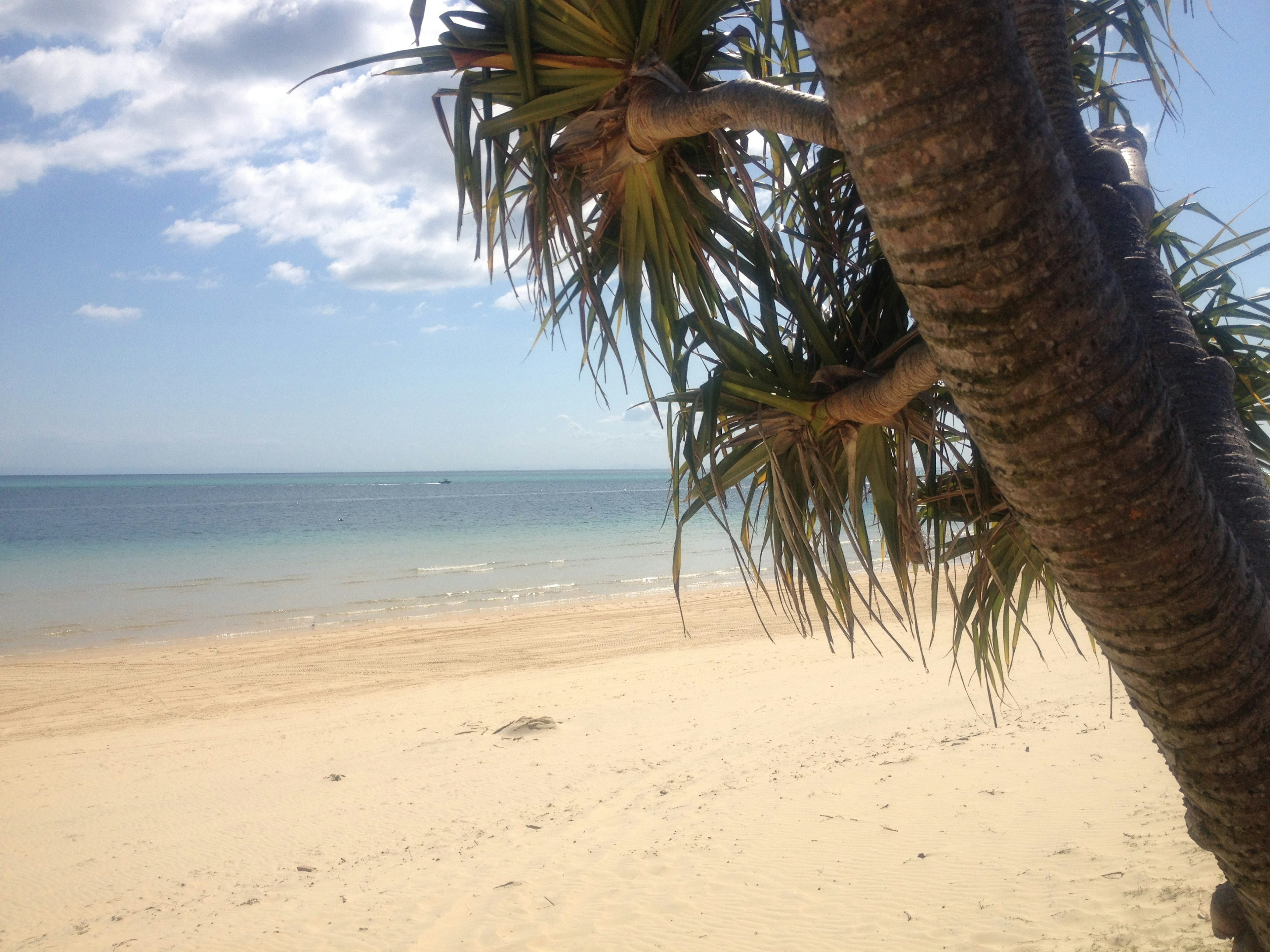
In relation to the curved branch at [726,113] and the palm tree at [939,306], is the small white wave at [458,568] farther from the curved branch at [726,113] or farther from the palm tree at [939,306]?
the curved branch at [726,113]

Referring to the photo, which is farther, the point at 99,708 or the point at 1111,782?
the point at 99,708

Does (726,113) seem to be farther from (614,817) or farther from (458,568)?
(458,568)

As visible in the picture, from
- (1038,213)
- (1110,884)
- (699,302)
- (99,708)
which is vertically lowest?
(99,708)

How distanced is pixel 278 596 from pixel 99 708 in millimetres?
7854

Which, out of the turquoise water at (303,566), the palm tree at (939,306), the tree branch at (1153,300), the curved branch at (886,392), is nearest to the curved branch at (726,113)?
the palm tree at (939,306)

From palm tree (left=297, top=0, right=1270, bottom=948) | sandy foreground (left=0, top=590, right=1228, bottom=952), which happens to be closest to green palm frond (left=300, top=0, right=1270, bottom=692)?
palm tree (left=297, top=0, right=1270, bottom=948)

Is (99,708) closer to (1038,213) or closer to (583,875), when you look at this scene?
(583,875)

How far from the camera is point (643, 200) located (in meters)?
2.19

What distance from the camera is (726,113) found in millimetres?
1729

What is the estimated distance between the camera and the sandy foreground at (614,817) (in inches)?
159

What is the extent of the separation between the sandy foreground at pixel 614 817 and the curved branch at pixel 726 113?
11.3 feet

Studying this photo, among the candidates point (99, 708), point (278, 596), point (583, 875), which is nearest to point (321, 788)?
point (583, 875)

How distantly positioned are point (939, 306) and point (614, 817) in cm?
488

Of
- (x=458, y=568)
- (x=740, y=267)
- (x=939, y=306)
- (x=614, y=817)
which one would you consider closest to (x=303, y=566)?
(x=458, y=568)
